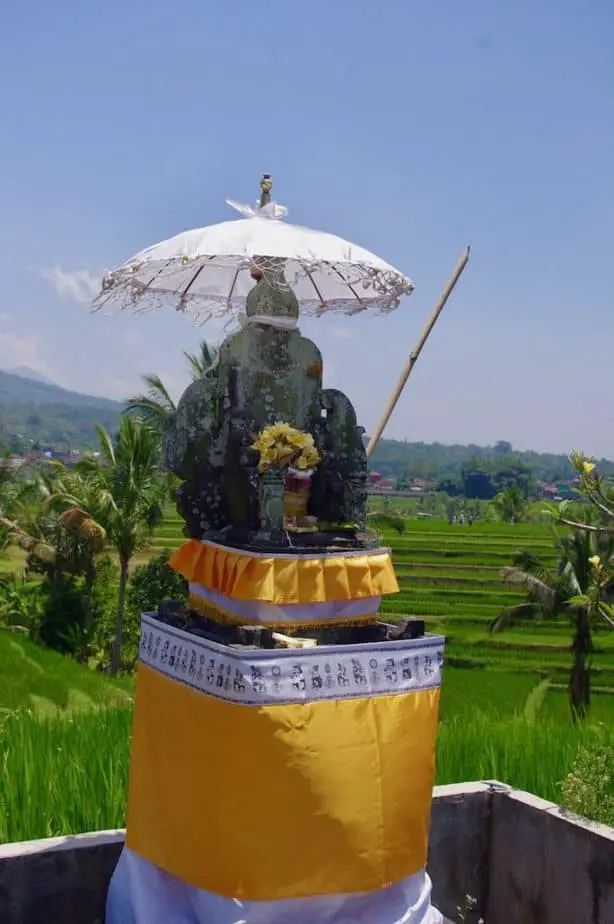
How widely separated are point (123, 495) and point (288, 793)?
11448mm

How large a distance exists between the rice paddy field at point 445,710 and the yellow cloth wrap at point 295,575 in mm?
1471

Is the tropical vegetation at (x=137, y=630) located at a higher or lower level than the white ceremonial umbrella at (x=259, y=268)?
lower

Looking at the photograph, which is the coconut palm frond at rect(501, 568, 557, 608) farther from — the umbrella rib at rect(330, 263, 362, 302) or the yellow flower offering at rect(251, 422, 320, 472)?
the yellow flower offering at rect(251, 422, 320, 472)

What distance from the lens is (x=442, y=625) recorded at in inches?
875

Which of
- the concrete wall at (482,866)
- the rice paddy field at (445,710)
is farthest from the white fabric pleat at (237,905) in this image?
the rice paddy field at (445,710)

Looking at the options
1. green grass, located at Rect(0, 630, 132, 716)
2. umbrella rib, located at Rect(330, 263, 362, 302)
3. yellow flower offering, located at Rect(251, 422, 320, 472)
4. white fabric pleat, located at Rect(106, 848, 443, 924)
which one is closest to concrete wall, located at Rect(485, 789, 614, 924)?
white fabric pleat, located at Rect(106, 848, 443, 924)

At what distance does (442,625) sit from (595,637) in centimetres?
346

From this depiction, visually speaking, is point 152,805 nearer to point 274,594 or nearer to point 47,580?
point 274,594

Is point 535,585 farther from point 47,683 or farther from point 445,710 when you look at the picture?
point 47,683

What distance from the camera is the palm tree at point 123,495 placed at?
13195 millimetres

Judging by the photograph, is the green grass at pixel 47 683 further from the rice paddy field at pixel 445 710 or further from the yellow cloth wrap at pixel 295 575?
the yellow cloth wrap at pixel 295 575

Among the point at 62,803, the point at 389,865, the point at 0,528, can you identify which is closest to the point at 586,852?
the point at 389,865

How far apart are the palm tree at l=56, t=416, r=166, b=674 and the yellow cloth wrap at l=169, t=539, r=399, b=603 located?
32.0 ft

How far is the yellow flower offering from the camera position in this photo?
3164mm
